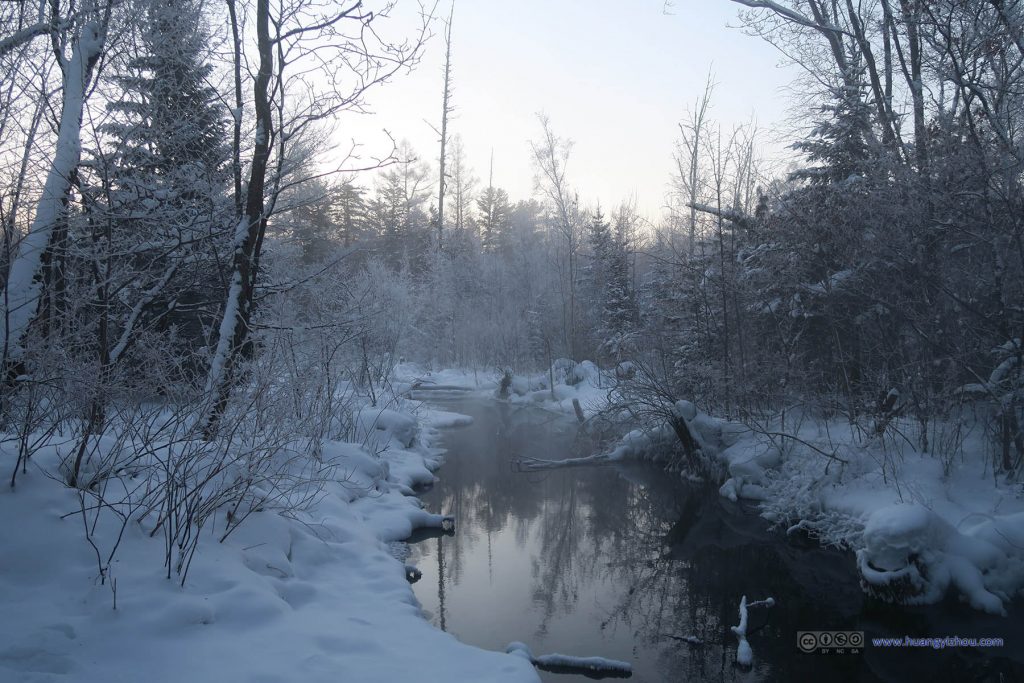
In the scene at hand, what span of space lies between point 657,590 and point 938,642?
8.59 feet

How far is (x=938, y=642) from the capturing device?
5727mm

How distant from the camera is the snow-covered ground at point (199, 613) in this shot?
10.6 ft

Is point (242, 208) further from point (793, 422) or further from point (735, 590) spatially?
point (793, 422)

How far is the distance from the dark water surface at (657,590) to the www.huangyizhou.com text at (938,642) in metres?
0.09

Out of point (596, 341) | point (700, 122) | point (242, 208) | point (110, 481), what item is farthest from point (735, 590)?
point (596, 341)

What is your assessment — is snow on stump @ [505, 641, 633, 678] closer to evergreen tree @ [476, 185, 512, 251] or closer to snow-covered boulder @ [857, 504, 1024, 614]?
snow-covered boulder @ [857, 504, 1024, 614]

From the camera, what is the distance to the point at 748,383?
1165cm

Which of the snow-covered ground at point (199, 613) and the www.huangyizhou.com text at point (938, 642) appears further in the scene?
the www.huangyizhou.com text at point (938, 642)

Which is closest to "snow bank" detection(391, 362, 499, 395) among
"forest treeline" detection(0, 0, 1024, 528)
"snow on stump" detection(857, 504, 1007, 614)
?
"forest treeline" detection(0, 0, 1024, 528)

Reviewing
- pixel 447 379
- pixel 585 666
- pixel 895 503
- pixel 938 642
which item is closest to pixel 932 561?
pixel 938 642

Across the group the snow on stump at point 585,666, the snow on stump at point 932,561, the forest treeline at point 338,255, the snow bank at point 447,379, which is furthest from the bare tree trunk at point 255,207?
the snow bank at point 447,379

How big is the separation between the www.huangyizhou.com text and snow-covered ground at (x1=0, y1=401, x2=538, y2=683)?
3677mm

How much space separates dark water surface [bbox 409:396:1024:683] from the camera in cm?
546

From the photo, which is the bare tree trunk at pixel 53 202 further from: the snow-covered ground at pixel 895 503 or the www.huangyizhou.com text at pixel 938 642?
the snow-covered ground at pixel 895 503
